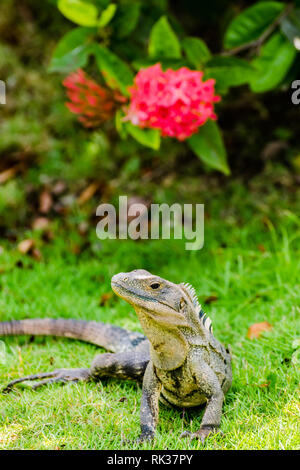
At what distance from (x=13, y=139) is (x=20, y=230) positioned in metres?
1.54

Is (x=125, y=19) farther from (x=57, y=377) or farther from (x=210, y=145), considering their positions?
(x=57, y=377)

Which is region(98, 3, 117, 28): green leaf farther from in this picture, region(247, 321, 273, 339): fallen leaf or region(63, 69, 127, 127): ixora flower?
region(247, 321, 273, 339): fallen leaf

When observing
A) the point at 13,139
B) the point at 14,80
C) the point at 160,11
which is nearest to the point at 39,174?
the point at 13,139

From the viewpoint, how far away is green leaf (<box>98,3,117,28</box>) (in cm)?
454

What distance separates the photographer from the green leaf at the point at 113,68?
4691 millimetres

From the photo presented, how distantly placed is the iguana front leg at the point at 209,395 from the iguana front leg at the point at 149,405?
0.17 meters

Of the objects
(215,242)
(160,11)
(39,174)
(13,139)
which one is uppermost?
(160,11)

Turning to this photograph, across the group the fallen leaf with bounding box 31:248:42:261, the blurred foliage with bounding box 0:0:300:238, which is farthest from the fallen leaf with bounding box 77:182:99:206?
the fallen leaf with bounding box 31:248:42:261

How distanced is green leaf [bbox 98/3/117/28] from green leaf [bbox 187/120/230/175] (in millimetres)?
1158

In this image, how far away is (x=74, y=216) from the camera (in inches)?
251

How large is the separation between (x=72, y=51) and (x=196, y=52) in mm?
1022

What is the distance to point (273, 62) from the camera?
16.0 ft

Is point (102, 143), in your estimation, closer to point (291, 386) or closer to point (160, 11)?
point (160, 11)

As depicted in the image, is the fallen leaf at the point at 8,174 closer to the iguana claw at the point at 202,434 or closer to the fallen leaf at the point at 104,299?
the fallen leaf at the point at 104,299
